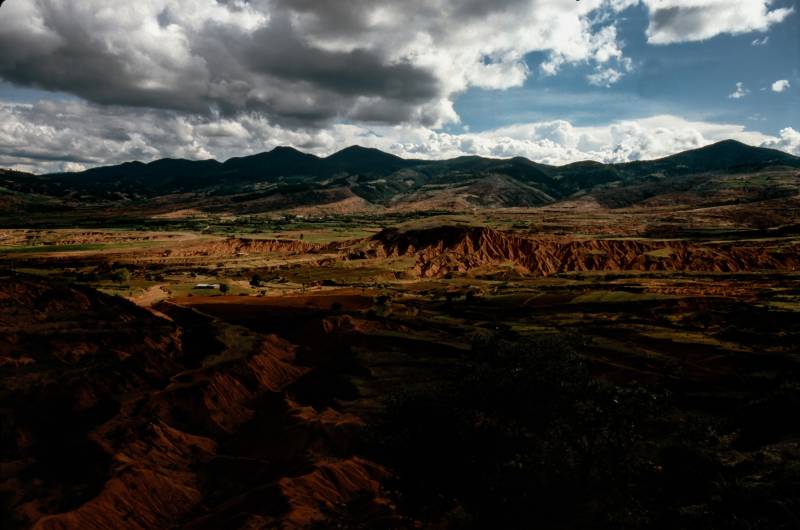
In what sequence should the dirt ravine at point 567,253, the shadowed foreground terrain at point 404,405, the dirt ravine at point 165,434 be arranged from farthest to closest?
the dirt ravine at point 567,253, the dirt ravine at point 165,434, the shadowed foreground terrain at point 404,405

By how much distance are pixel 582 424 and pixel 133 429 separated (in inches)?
1132

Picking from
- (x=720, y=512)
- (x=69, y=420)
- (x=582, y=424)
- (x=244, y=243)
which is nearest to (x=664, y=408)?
(x=582, y=424)

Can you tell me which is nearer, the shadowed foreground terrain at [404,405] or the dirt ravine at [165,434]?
the shadowed foreground terrain at [404,405]

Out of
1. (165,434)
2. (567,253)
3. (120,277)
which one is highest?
(567,253)

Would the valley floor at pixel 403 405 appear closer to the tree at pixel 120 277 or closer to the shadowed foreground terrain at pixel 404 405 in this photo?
the shadowed foreground terrain at pixel 404 405

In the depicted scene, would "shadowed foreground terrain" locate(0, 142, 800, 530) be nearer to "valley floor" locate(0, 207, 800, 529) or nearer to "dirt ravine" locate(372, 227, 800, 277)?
"valley floor" locate(0, 207, 800, 529)

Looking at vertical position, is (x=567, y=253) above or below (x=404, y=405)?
below

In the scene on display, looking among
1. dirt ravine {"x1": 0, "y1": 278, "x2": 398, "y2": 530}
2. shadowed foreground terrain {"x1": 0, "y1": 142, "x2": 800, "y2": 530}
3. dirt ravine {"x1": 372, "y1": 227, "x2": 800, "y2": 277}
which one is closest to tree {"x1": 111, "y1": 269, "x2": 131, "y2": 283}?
shadowed foreground terrain {"x1": 0, "y1": 142, "x2": 800, "y2": 530}

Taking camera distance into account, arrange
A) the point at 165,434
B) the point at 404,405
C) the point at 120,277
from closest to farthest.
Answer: the point at 404,405, the point at 165,434, the point at 120,277

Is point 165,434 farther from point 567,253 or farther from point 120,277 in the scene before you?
point 567,253

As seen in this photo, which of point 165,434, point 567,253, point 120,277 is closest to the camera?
point 165,434

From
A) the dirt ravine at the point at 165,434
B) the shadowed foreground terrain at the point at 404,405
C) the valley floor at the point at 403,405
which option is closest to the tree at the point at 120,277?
the shadowed foreground terrain at the point at 404,405

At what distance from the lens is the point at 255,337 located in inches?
2191

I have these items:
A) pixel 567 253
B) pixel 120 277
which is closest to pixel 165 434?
pixel 120 277
